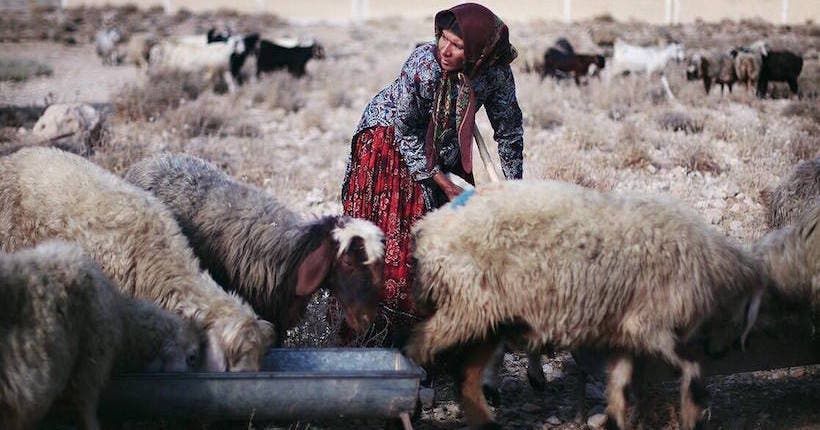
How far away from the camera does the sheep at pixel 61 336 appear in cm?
338

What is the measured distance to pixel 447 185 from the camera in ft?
15.8

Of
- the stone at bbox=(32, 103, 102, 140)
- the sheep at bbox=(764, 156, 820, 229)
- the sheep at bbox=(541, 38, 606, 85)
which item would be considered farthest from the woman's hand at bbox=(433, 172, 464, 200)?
the sheep at bbox=(541, 38, 606, 85)

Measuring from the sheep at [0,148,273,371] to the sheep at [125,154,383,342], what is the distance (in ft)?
1.57

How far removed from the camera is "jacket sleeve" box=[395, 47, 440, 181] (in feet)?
15.6

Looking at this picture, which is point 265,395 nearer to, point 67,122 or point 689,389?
point 689,389

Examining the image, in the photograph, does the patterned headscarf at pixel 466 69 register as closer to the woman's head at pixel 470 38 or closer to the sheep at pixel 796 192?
the woman's head at pixel 470 38

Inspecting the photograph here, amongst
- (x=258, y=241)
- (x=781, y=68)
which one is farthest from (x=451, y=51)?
(x=781, y=68)

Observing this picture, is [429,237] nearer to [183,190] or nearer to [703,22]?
[183,190]

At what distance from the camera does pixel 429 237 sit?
170 inches

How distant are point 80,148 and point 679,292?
8.19 m

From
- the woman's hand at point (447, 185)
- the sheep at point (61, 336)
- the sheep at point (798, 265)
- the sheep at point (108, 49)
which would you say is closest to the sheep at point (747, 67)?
the sheep at point (798, 265)

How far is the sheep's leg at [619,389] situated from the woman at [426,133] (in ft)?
3.43

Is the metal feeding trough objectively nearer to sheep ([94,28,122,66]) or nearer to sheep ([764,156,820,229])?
sheep ([764,156,820,229])

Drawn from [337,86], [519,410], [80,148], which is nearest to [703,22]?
[337,86]
